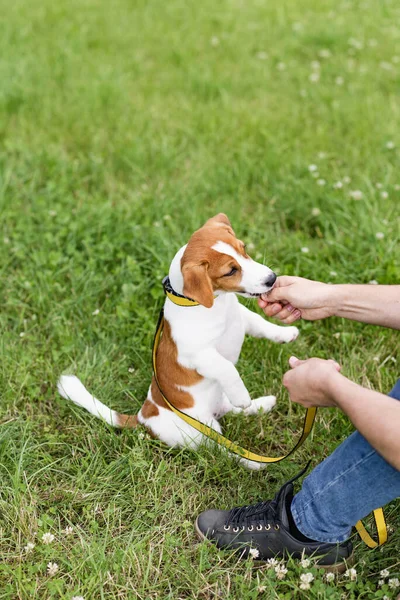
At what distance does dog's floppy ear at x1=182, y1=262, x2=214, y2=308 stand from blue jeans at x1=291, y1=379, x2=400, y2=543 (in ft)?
2.19

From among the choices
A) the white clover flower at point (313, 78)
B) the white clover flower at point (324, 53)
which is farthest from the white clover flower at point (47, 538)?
the white clover flower at point (324, 53)

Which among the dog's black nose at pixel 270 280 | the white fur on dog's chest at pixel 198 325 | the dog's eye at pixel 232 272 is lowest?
the white fur on dog's chest at pixel 198 325

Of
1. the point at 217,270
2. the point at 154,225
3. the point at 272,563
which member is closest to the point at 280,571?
the point at 272,563

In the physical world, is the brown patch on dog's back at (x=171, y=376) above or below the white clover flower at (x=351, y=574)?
above

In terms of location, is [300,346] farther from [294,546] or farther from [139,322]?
[294,546]

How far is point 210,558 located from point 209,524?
12cm

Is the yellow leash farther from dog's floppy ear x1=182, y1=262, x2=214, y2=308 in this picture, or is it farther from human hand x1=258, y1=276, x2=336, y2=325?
human hand x1=258, y1=276, x2=336, y2=325

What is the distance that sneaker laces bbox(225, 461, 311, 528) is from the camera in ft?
7.72

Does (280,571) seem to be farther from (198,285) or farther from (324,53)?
(324,53)

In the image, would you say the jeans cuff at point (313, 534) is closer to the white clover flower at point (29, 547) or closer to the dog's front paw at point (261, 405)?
the dog's front paw at point (261, 405)

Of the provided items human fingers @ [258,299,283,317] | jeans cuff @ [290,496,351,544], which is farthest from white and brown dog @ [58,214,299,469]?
jeans cuff @ [290,496,351,544]

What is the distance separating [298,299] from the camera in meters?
2.50

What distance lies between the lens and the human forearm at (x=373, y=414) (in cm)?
181

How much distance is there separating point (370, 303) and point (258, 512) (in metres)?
0.85
